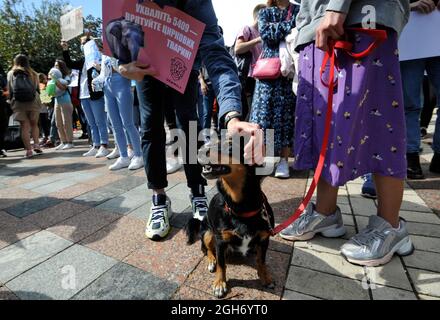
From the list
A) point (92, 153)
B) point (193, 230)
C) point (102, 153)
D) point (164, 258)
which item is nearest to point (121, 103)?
point (102, 153)

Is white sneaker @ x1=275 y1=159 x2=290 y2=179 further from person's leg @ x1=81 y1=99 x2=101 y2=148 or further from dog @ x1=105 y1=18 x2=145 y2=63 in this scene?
person's leg @ x1=81 y1=99 x2=101 y2=148

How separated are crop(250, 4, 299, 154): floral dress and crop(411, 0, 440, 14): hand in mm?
1148

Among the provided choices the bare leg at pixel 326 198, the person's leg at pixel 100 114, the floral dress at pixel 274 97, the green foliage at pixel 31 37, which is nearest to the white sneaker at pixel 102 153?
the person's leg at pixel 100 114

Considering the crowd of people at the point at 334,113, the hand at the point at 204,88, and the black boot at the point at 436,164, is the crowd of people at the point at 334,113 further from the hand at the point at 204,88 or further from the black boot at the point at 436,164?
the hand at the point at 204,88

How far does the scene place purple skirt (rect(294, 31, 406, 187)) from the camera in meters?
1.58

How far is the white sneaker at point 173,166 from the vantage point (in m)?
4.04

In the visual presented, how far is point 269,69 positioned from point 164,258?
91.5 inches

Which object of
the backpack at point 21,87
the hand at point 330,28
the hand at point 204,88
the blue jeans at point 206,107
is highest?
the backpack at point 21,87

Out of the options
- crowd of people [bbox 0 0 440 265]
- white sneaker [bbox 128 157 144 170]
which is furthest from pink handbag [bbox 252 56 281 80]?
white sneaker [bbox 128 157 144 170]

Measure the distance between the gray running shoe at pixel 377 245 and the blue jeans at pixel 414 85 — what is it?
68.9 inches

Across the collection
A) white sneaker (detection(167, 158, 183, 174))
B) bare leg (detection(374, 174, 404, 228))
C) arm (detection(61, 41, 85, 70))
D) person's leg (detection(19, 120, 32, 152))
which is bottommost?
white sneaker (detection(167, 158, 183, 174))

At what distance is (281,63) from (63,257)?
9.02 feet

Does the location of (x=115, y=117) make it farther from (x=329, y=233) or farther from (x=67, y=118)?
(x=329, y=233)
